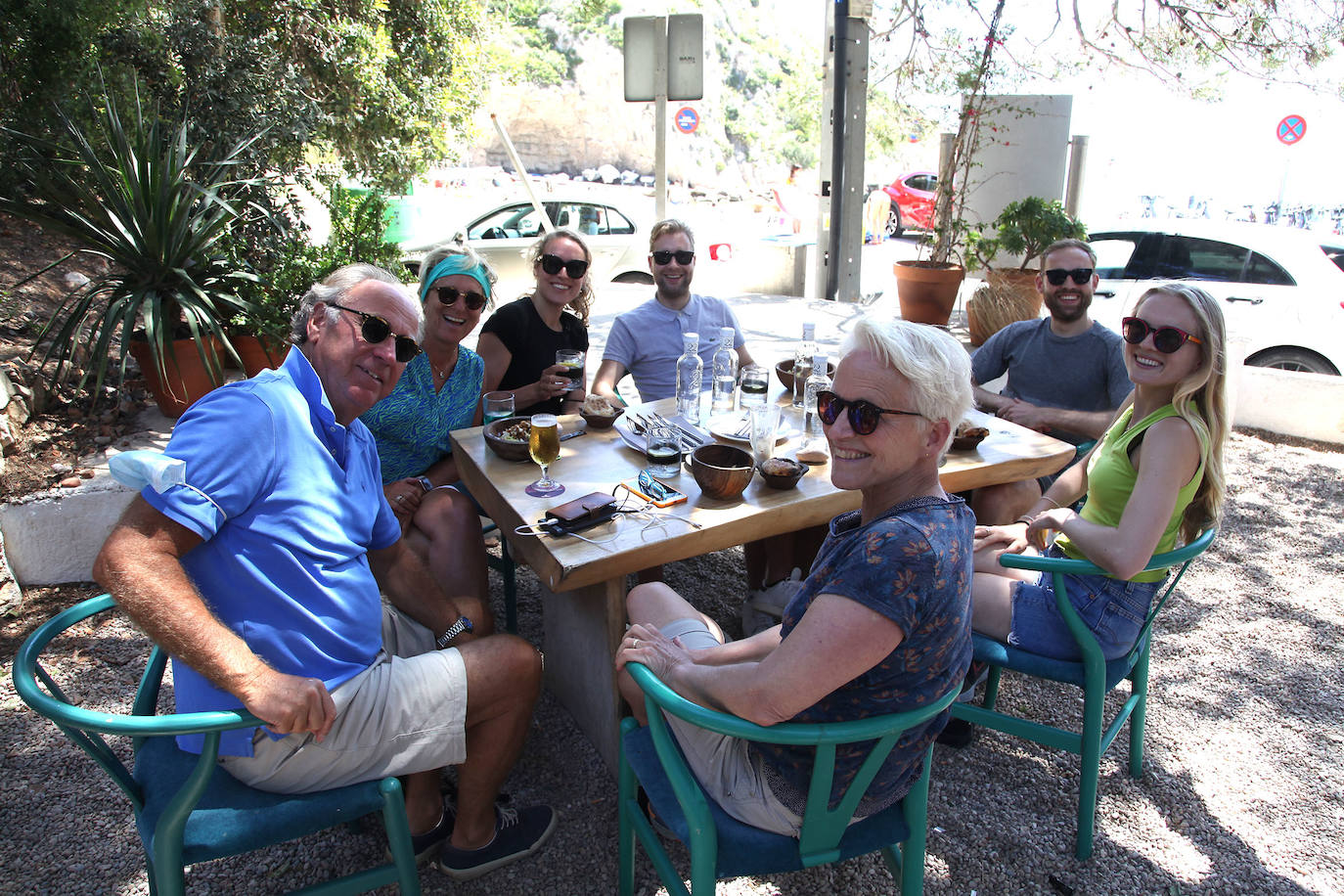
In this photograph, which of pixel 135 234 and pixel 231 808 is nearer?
pixel 231 808

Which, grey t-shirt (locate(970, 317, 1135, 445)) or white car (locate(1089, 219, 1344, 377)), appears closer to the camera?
grey t-shirt (locate(970, 317, 1135, 445))

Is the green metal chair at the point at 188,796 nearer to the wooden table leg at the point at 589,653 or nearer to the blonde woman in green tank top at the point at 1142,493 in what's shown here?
the wooden table leg at the point at 589,653

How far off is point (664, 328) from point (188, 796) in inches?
108

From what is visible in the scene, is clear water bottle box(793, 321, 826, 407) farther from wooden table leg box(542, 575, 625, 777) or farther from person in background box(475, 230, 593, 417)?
wooden table leg box(542, 575, 625, 777)

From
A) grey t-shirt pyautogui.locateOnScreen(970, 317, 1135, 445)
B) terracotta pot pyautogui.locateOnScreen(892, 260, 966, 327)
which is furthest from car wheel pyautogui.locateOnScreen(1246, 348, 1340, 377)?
grey t-shirt pyautogui.locateOnScreen(970, 317, 1135, 445)

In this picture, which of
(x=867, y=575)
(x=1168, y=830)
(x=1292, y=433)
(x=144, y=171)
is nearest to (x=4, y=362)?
(x=144, y=171)

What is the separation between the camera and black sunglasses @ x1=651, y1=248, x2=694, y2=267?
3.74 metres

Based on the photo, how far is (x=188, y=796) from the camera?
4.97ft

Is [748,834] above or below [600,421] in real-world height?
below

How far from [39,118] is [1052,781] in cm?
677

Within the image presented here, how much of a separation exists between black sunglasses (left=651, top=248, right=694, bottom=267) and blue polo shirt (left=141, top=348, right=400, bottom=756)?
83.4 inches

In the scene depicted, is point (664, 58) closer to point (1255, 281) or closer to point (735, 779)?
point (1255, 281)

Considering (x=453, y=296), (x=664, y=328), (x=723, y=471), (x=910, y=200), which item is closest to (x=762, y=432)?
(x=723, y=471)

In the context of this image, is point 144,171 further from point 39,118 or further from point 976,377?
point 976,377
